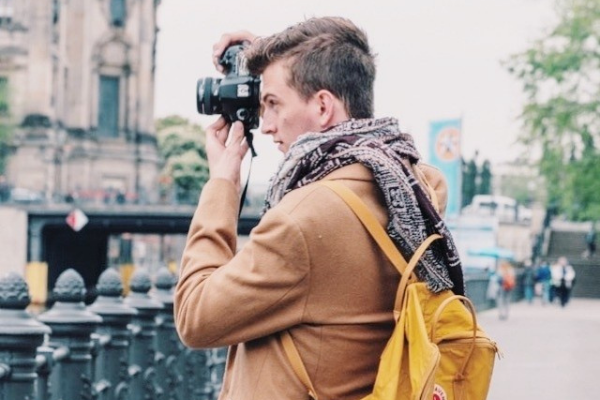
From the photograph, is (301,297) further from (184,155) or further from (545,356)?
(184,155)

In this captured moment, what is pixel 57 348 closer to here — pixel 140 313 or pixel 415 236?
pixel 140 313

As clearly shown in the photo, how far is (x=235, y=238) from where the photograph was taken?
3023 millimetres

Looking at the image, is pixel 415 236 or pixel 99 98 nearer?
pixel 415 236

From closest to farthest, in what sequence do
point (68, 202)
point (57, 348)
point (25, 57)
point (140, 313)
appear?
point (57, 348), point (140, 313), point (68, 202), point (25, 57)

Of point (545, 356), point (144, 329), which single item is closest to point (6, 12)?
point (545, 356)

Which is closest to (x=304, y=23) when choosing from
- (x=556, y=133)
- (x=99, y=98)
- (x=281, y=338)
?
(x=281, y=338)

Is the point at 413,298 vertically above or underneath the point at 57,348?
above

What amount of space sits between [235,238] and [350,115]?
0.37 meters

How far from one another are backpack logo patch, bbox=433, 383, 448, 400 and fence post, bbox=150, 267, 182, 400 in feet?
18.4

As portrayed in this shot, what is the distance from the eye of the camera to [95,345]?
6.43 m

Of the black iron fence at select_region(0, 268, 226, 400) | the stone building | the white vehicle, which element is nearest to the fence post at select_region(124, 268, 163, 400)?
the black iron fence at select_region(0, 268, 226, 400)

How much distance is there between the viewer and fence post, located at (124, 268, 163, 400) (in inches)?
306

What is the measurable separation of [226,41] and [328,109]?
1.56ft

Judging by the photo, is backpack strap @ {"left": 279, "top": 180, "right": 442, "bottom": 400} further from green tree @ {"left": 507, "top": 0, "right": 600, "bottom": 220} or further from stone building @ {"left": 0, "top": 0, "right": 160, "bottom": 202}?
stone building @ {"left": 0, "top": 0, "right": 160, "bottom": 202}
